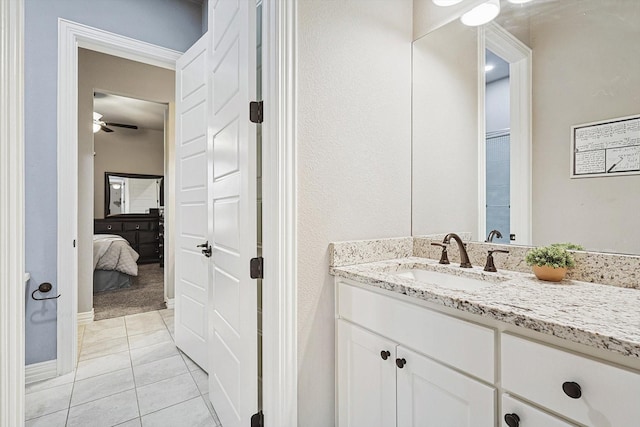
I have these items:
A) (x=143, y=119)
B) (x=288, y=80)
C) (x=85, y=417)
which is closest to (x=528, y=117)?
(x=288, y=80)

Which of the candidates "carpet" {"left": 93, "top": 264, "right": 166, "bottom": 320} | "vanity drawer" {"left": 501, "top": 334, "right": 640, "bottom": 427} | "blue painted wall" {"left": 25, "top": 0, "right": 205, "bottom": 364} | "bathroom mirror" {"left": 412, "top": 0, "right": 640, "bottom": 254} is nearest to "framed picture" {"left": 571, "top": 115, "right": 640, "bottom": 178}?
"bathroom mirror" {"left": 412, "top": 0, "right": 640, "bottom": 254}

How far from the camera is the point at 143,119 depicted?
5828mm

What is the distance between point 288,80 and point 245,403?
131 cm

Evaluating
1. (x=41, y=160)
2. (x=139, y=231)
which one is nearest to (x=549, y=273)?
(x=41, y=160)

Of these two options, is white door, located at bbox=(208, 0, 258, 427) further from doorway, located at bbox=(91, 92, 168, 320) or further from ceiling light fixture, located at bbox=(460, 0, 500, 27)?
doorway, located at bbox=(91, 92, 168, 320)

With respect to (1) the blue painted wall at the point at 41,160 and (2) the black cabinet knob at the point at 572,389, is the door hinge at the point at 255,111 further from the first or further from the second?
(1) the blue painted wall at the point at 41,160

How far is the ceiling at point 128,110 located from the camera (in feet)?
15.4

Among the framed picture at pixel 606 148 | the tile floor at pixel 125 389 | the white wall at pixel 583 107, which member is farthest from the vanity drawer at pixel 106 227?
the framed picture at pixel 606 148

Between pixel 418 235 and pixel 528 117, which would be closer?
pixel 528 117

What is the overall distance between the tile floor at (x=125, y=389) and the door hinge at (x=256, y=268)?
972mm

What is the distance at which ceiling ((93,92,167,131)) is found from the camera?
4.70 m

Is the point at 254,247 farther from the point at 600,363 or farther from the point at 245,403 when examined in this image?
the point at 600,363

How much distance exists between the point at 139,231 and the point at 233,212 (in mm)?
6099

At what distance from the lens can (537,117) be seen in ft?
4.43
